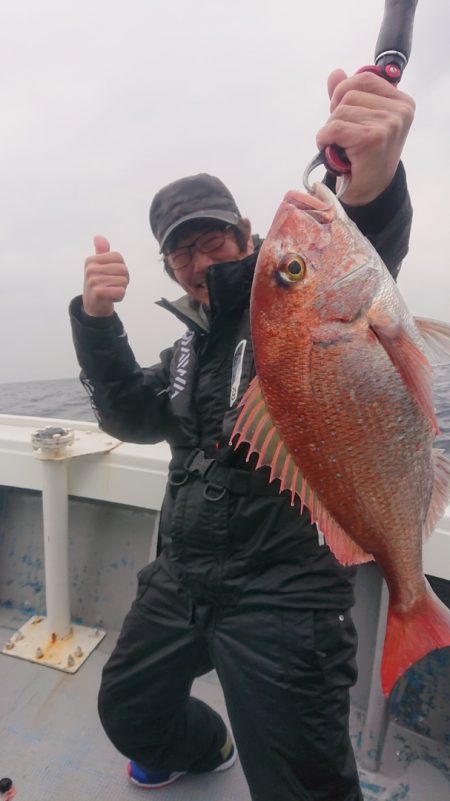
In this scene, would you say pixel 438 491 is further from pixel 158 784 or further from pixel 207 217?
pixel 158 784

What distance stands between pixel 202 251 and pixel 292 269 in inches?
30.8

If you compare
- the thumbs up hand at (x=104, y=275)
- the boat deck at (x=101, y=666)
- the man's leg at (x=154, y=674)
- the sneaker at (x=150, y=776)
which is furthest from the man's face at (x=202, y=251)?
the sneaker at (x=150, y=776)

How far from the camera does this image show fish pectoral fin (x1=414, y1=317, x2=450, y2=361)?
4.01ft

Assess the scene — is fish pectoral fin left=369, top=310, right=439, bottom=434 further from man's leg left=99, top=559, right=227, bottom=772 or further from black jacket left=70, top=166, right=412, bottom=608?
man's leg left=99, top=559, right=227, bottom=772

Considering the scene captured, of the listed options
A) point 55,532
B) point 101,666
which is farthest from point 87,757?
point 55,532

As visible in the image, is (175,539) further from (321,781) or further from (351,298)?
(351,298)

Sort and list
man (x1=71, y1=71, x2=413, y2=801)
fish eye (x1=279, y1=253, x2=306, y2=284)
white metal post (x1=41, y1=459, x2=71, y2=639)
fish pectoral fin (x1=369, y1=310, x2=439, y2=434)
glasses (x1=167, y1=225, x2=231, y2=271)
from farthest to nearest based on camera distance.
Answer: white metal post (x1=41, y1=459, x2=71, y2=639) → glasses (x1=167, y1=225, x2=231, y2=271) → man (x1=71, y1=71, x2=413, y2=801) → fish eye (x1=279, y1=253, x2=306, y2=284) → fish pectoral fin (x1=369, y1=310, x2=439, y2=434)

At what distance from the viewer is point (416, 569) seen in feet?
4.29

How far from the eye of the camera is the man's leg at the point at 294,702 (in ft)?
4.75

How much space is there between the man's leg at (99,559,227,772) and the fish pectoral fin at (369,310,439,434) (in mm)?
1172

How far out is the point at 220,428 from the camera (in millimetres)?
1793

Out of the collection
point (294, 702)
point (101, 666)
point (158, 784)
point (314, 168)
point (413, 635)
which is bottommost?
point (101, 666)

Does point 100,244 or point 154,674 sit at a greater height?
point 100,244

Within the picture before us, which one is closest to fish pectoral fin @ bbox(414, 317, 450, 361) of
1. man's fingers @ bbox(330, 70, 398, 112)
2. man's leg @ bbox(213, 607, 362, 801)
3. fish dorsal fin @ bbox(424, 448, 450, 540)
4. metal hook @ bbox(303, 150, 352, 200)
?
fish dorsal fin @ bbox(424, 448, 450, 540)
